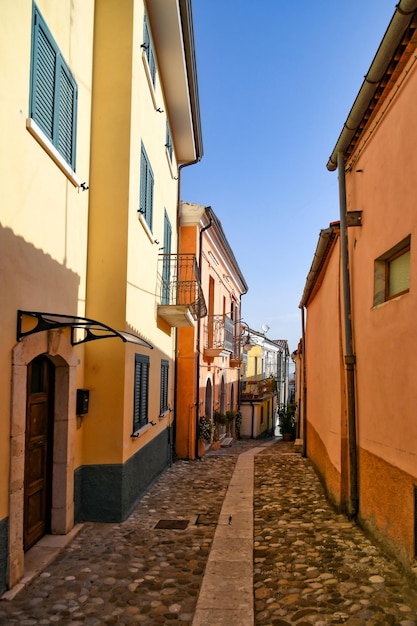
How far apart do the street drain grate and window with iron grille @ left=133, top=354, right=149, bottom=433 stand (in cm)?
144

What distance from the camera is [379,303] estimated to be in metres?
6.06

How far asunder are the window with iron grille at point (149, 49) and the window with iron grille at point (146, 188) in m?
1.64

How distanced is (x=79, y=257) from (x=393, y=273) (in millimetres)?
4073

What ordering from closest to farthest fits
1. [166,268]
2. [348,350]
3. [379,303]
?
1. [379,303]
2. [348,350]
3. [166,268]

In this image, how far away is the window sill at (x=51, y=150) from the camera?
5027mm

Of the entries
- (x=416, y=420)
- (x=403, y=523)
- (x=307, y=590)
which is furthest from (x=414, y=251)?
(x=307, y=590)

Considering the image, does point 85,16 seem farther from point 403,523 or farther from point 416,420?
point 403,523

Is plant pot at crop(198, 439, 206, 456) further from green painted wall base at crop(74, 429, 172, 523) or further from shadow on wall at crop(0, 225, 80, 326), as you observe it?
shadow on wall at crop(0, 225, 80, 326)

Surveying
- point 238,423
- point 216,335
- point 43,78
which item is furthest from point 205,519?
point 238,423

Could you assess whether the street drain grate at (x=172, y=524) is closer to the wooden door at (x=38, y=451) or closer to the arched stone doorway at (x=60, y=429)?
the arched stone doorway at (x=60, y=429)

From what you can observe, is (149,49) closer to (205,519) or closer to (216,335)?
(205,519)

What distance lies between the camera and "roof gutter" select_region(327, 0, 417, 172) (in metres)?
4.57

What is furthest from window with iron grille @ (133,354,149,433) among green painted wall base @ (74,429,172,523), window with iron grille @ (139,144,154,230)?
window with iron grille @ (139,144,154,230)

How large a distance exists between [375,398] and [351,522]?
204 centimetres
